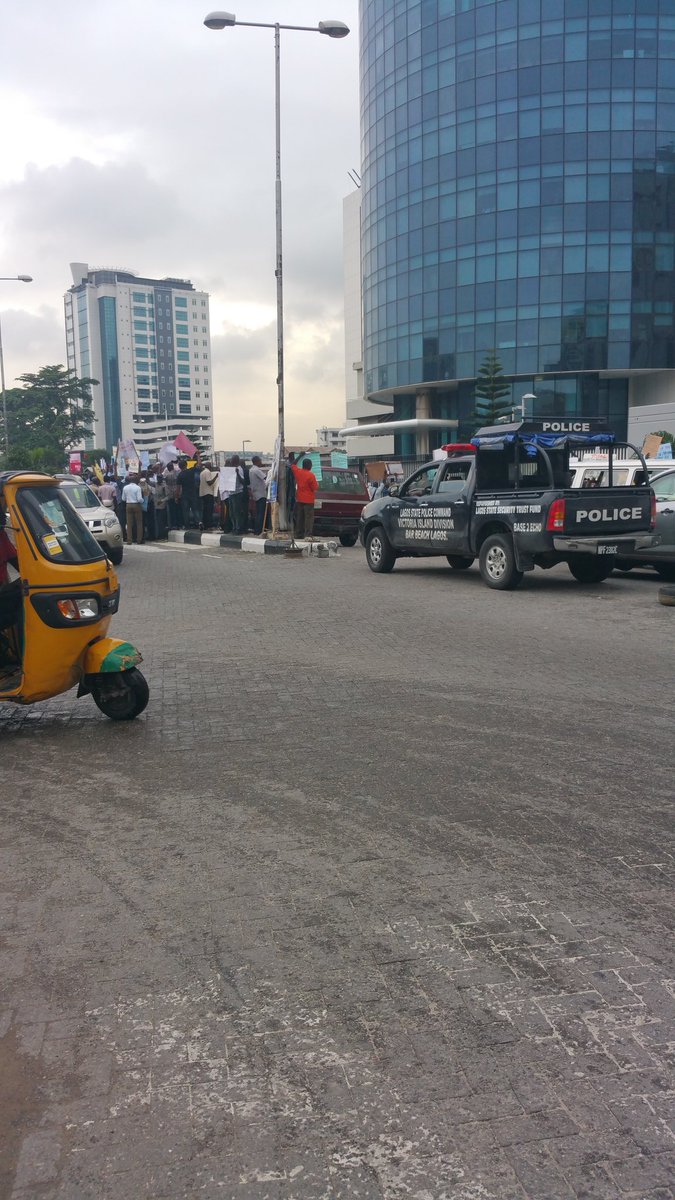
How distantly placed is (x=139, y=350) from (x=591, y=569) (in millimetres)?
162958

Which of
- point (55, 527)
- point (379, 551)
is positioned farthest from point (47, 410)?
point (55, 527)

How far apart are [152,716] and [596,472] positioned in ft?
32.6

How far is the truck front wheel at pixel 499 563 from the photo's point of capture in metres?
13.5

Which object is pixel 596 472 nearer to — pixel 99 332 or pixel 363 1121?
pixel 363 1121

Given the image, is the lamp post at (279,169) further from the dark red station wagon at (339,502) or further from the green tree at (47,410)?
the green tree at (47,410)

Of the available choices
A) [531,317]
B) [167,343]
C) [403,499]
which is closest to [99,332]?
[167,343]

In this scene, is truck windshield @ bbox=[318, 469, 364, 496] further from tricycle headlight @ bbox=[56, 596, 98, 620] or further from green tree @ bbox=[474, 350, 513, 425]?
green tree @ bbox=[474, 350, 513, 425]

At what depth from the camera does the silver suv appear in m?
16.4

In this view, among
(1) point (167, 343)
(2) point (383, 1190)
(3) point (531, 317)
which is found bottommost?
(2) point (383, 1190)

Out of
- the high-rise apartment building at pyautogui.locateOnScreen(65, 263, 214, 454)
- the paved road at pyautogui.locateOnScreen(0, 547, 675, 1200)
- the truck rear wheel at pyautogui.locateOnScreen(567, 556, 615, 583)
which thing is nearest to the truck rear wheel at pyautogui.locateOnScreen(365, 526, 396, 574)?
the truck rear wheel at pyautogui.locateOnScreen(567, 556, 615, 583)

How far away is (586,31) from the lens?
60094 millimetres

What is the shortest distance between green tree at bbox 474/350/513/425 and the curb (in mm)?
42326

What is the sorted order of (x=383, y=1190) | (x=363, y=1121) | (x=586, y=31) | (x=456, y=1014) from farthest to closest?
(x=586, y=31) → (x=456, y=1014) → (x=363, y=1121) → (x=383, y=1190)

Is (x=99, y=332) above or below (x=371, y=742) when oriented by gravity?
above
